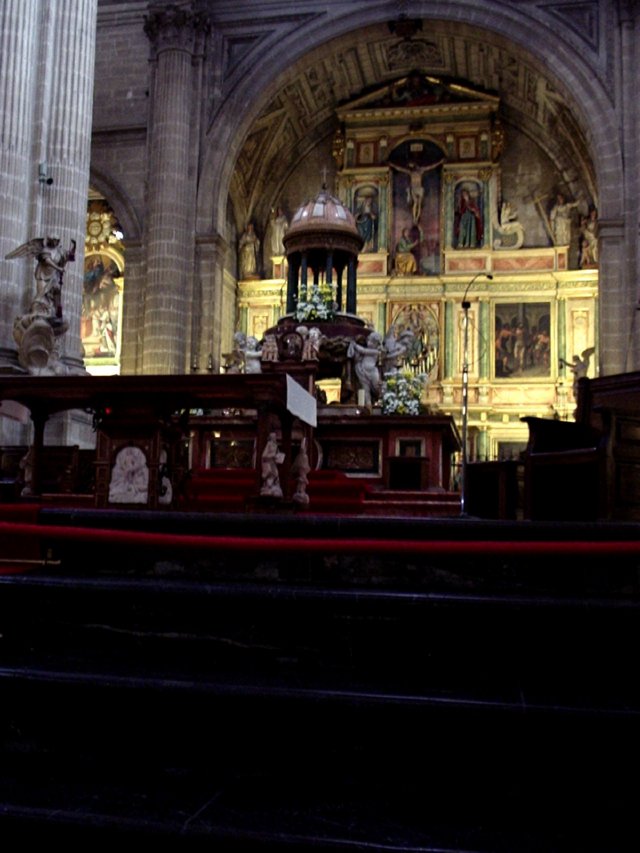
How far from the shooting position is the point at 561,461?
612 cm

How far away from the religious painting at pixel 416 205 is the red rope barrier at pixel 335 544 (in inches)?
750

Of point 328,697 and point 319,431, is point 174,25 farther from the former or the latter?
point 328,697

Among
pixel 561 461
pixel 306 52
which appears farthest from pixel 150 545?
pixel 306 52

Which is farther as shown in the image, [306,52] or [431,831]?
[306,52]

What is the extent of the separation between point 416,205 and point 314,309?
1102cm

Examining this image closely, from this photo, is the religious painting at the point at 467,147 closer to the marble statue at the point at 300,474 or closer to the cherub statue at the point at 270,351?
the cherub statue at the point at 270,351

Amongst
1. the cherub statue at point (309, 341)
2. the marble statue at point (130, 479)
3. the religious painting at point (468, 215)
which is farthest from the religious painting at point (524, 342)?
the marble statue at point (130, 479)

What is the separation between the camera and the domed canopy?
43.5 feet

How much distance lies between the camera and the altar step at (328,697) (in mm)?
1914

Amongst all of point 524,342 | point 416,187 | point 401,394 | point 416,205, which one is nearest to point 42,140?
point 401,394

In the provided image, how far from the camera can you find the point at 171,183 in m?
17.3

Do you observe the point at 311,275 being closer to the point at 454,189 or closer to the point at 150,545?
the point at 454,189

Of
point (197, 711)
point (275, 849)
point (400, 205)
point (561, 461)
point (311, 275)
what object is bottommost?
point (275, 849)

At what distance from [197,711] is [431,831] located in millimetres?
722
